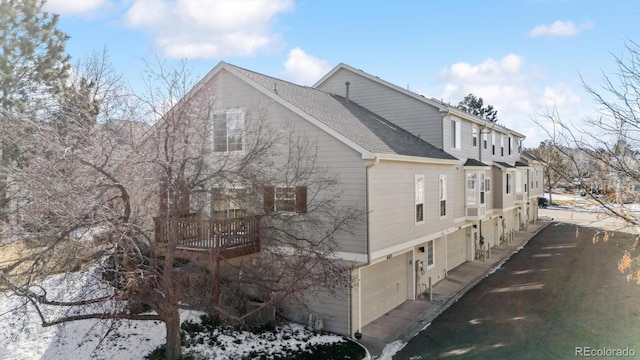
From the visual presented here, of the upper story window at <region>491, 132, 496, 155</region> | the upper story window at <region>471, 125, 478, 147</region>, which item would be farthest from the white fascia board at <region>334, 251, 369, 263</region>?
the upper story window at <region>491, 132, 496, 155</region>

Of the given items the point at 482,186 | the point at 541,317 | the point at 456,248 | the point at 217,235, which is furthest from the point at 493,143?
the point at 217,235

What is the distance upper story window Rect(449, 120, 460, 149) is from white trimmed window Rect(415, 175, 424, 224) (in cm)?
502

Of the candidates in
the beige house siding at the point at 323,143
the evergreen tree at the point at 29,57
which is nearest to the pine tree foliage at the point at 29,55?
the evergreen tree at the point at 29,57

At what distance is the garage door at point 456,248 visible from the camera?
67.3 ft

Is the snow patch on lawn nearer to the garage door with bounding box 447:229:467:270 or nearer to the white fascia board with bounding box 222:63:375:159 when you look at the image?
the white fascia board with bounding box 222:63:375:159

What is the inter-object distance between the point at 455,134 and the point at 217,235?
44.5 ft

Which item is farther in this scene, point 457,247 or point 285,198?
point 457,247

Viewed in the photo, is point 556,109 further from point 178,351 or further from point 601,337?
point 178,351

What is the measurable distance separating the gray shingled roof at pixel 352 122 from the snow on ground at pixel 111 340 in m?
6.02

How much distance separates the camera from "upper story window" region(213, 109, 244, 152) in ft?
39.0

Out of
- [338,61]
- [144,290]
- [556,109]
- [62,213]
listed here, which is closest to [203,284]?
[144,290]

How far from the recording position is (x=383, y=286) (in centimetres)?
1456

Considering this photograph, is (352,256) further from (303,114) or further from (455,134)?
(455,134)

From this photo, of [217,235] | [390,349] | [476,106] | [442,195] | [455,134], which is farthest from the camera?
[476,106]
